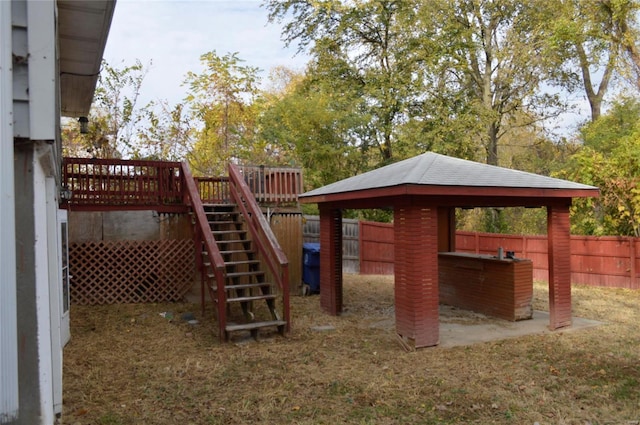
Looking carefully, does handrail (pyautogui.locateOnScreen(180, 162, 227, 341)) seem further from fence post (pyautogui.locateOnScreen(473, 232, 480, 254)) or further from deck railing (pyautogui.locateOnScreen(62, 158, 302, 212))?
fence post (pyautogui.locateOnScreen(473, 232, 480, 254))

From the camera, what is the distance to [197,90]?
1794cm

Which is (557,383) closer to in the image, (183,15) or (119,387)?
(119,387)

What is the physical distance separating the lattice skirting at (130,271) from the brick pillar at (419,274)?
4961 millimetres

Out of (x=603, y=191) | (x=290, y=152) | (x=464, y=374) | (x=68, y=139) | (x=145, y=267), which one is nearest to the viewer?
(x=464, y=374)

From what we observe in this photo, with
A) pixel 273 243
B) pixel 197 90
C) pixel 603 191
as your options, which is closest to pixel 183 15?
pixel 197 90

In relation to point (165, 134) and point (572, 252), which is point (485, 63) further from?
point (165, 134)

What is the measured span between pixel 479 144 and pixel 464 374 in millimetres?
14422

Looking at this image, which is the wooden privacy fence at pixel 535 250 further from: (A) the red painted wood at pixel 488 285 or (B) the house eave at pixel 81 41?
(B) the house eave at pixel 81 41

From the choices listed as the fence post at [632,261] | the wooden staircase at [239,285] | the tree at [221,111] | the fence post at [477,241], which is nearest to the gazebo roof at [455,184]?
the wooden staircase at [239,285]

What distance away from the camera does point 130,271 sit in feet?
30.4

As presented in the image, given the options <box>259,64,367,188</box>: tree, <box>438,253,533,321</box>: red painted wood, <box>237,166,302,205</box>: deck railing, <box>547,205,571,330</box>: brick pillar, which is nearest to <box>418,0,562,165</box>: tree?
<box>259,64,367,188</box>: tree

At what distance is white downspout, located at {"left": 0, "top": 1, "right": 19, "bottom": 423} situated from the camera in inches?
106

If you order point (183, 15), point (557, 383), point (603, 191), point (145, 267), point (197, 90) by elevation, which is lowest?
point (557, 383)

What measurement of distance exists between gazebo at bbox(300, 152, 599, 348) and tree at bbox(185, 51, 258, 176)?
10.8 meters
